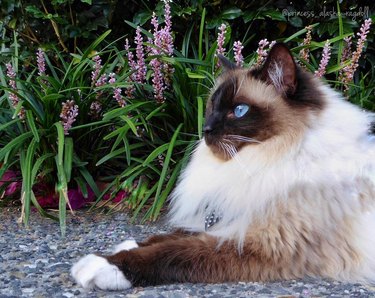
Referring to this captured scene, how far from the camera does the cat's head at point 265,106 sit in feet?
7.95

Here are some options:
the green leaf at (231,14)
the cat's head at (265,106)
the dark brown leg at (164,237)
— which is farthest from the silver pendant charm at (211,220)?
the green leaf at (231,14)

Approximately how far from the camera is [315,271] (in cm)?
235

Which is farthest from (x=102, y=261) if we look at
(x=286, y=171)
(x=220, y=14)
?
(x=220, y=14)

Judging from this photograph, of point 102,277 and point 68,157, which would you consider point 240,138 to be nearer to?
point 102,277

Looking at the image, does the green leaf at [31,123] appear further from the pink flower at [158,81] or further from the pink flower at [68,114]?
the pink flower at [158,81]

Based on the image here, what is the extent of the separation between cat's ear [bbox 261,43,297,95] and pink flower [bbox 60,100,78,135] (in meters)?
1.54

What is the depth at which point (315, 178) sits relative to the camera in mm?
2350

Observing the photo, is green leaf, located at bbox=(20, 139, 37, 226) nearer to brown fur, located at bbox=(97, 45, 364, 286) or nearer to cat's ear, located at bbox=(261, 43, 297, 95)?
brown fur, located at bbox=(97, 45, 364, 286)

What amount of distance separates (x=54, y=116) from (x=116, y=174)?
0.62 metres

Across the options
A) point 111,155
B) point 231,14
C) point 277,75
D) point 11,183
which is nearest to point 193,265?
point 277,75

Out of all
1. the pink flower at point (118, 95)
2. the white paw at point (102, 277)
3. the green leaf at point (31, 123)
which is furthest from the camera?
the pink flower at point (118, 95)

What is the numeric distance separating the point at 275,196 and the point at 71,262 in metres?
1.12

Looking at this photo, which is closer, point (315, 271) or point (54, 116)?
point (315, 271)

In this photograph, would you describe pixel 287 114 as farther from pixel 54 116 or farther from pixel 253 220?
pixel 54 116
